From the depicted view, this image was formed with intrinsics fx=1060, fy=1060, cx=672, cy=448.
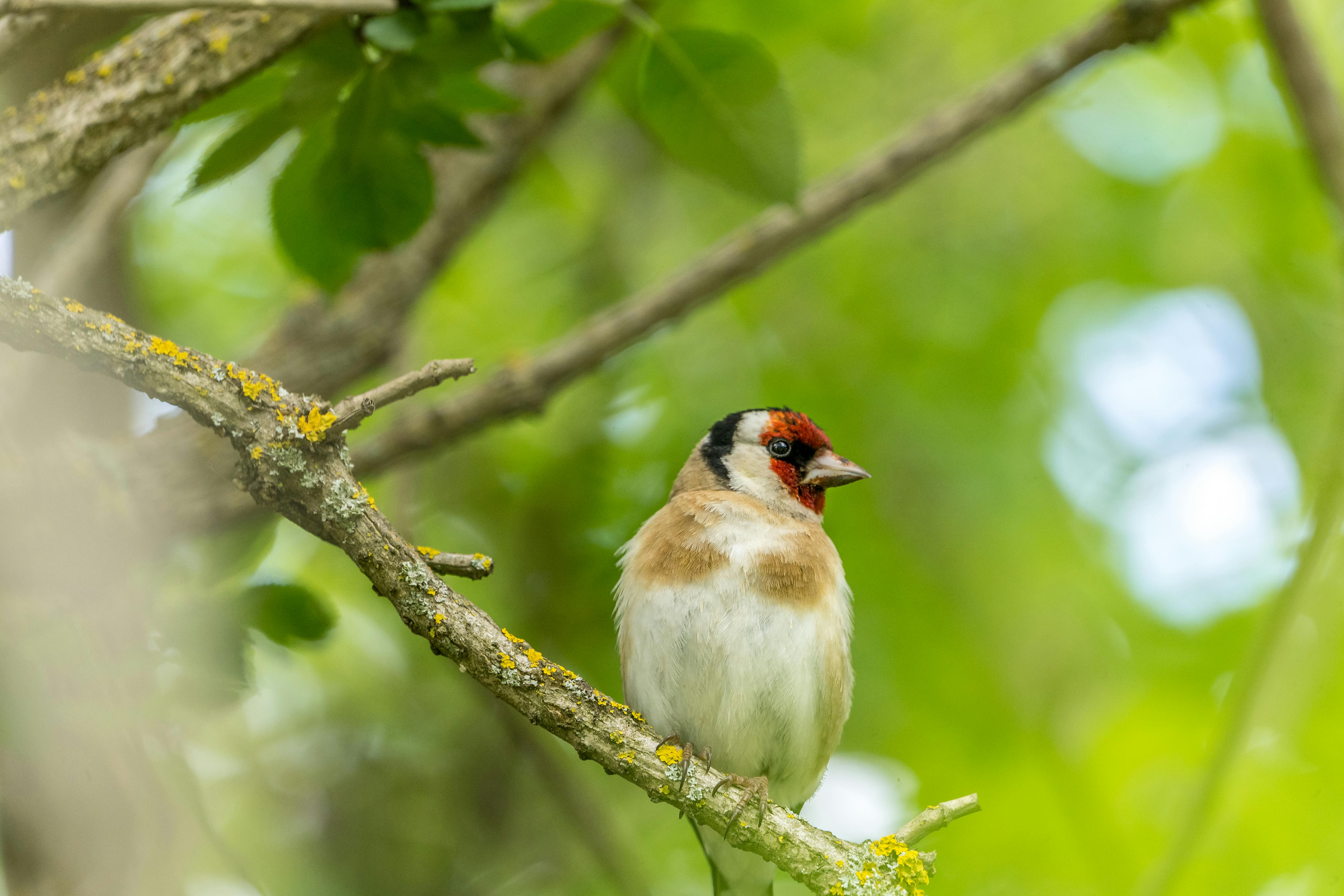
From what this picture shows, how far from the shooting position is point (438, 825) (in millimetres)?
5926

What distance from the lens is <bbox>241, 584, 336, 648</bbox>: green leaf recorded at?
11.4 feet

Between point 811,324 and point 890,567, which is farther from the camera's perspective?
point 811,324

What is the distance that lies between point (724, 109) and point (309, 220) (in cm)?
145

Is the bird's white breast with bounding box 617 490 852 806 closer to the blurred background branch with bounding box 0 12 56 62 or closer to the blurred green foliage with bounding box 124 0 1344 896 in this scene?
the blurred green foliage with bounding box 124 0 1344 896

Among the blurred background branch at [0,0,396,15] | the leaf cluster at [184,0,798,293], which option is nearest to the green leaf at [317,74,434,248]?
the leaf cluster at [184,0,798,293]

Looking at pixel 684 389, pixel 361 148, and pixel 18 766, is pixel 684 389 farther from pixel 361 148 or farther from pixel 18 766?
pixel 18 766

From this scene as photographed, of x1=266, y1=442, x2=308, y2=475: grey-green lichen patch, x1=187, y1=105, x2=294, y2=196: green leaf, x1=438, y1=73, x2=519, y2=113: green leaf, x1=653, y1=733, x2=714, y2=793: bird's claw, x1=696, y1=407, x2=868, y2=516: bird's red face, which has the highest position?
x1=187, y1=105, x2=294, y2=196: green leaf

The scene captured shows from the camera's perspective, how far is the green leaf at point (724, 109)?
3352 mm

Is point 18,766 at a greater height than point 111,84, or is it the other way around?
point 111,84

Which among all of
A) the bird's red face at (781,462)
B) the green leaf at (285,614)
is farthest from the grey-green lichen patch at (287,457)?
the bird's red face at (781,462)

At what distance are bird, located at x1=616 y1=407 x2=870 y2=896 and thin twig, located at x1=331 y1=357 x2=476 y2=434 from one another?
2145 mm

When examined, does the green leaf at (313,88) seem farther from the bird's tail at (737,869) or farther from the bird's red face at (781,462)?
the bird's tail at (737,869)

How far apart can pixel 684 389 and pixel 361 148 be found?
378 cm

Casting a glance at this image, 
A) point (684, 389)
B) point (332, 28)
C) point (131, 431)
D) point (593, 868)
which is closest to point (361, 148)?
point (332, 28)
